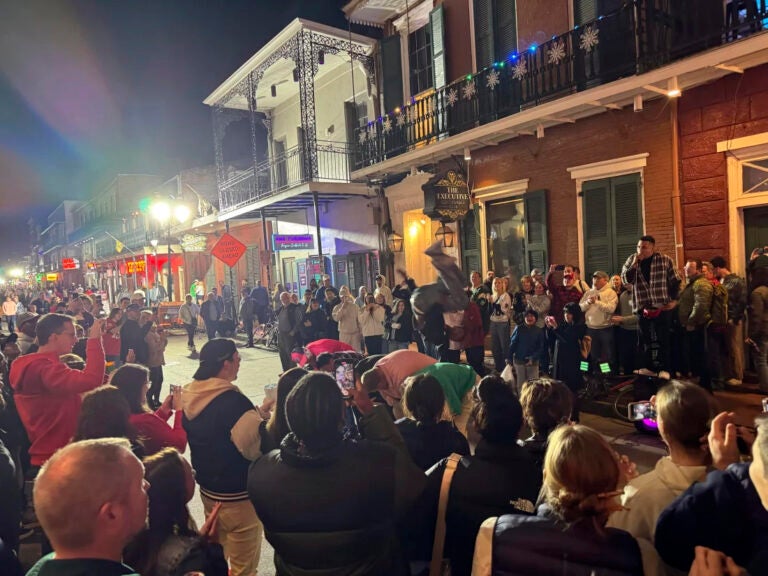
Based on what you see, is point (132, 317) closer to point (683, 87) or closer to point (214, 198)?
point (683, 87)

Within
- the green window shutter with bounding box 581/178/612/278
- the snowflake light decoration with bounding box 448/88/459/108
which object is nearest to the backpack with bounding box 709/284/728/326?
the green window shutter with bounding box 581/178/612/278

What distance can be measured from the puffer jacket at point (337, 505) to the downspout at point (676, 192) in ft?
26.5

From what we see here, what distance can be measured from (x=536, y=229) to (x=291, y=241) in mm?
8652

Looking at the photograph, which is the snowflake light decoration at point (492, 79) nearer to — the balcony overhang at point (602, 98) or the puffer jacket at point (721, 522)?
the balcony overhang at point (602, 98)

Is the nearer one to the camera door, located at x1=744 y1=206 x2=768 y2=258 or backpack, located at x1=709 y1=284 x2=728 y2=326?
backpack, located at x1=709 y1=284 x2=728 y2=326

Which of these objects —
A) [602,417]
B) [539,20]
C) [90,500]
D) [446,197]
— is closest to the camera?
[90,500]

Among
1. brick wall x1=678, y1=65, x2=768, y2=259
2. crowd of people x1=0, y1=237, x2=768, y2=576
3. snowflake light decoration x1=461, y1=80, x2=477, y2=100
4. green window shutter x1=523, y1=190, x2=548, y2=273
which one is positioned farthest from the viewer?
snowflake light decoration x1=461, y1=80, x2=477, y2=100

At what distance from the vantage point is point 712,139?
805cm

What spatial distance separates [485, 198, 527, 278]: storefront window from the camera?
11414 millimetres

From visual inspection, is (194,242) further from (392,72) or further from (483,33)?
(483,33)

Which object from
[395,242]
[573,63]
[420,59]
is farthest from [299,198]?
[573,63]

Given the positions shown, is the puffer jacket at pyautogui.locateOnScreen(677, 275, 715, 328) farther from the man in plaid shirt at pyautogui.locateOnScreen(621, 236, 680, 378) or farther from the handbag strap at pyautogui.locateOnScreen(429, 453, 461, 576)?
the handbag strap at pyautogui.locateOnScreen(429, 453, 461, 576)

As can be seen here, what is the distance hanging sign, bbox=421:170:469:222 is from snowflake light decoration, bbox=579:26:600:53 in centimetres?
361

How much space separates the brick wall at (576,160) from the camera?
342 inches
